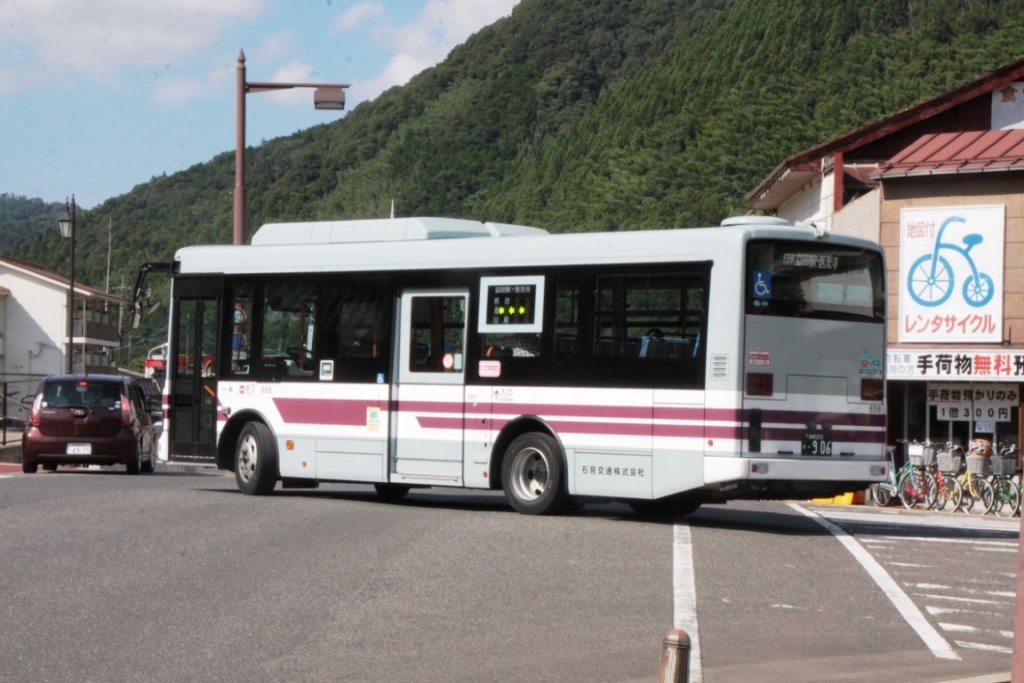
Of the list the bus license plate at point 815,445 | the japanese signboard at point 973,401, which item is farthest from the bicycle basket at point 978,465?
the bus license plate at point 815,445

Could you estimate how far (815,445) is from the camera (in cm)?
1614

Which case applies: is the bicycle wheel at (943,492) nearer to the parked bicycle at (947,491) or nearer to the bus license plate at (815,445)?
the parked bicycle at (947,491)

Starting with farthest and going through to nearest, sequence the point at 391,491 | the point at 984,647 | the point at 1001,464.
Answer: the point at 1001,464 < the point at 391,491 < the point at 984,647

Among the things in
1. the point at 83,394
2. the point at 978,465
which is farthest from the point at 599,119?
the point at 83,394

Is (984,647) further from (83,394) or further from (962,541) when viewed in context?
(83,394)

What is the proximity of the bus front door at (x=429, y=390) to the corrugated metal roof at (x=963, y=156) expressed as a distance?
18835 millimetres

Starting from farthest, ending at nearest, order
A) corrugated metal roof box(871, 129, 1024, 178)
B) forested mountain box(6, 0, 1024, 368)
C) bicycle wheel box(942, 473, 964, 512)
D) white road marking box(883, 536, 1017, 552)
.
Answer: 1. forested mountain box(6, 0, 1024, 368)
2. corrugated metal roof box(871, 129, 1024, 178)
3. bicycle wheel box(942, 473, 964, 512)
4. white road marking box(883, 536, 1017, 552)

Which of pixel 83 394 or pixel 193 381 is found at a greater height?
pixel 193 381

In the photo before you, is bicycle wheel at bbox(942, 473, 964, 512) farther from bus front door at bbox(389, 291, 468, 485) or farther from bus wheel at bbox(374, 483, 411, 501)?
bus front door at bbox(389, 291, 468, 485)

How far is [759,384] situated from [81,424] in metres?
14.6

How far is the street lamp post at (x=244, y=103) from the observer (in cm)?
2291

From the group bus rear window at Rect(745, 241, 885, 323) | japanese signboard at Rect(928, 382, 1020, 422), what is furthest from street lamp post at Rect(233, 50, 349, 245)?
japanese signboard at Rect(928, 382, 1020, 422)

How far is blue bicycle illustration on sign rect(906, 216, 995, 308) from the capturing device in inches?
1323

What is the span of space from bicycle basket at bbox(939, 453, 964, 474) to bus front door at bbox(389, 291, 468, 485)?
14.6 metres
